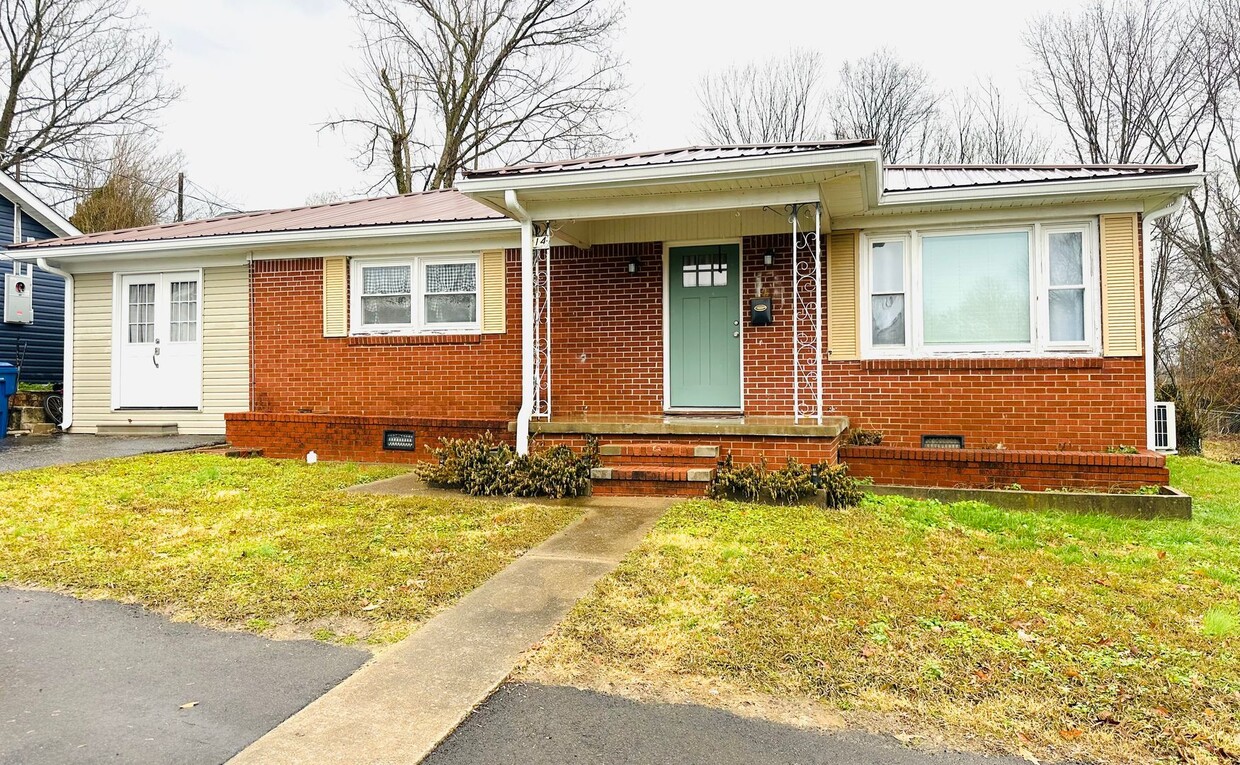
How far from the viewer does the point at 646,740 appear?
2611mm

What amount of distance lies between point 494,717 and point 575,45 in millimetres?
25374

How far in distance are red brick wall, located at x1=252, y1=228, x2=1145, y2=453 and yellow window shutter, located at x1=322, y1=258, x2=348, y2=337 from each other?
0.40 ft

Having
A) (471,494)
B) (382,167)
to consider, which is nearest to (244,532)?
(471,494)

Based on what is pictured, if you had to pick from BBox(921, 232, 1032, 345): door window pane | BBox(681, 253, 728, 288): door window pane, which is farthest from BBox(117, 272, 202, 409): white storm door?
BBox(921, 232, 1032, 345): door window pane

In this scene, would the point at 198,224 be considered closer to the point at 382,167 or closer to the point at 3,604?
the point at 3,604

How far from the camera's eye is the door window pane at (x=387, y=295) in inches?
399

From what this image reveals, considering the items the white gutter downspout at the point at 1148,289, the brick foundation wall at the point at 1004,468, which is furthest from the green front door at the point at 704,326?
the white gutter downspout at the point at 1148,289

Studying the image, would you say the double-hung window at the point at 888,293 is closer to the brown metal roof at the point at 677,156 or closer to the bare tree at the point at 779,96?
the brown metal roof at the point at 677,156

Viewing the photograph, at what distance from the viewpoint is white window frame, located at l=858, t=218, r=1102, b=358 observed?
8.02 meters

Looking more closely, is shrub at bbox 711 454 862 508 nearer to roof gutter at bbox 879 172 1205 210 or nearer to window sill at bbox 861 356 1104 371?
window sill at bbox 861 356 1104 371

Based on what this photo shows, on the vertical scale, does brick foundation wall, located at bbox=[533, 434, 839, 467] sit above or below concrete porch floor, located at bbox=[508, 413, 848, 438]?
below

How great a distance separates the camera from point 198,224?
1187cm

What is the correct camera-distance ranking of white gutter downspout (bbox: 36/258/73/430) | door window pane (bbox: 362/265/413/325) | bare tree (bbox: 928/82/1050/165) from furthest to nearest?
bare tree (bbox: 928/82/1050/165)
white gutter downspout (bbox: 36/258/73/430)
door window pane (bbox: 362/265/413/325)

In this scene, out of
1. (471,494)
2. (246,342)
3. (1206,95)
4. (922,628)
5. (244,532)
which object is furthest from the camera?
(1206,95)
